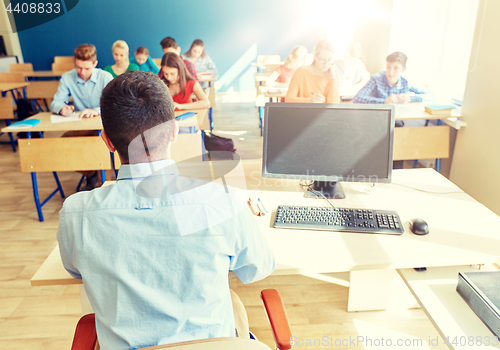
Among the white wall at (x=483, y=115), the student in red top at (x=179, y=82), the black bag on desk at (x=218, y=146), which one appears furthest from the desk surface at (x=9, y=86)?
the white wall at (x=483, y=115)

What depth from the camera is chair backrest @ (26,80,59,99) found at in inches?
231

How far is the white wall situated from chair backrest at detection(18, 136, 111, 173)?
8.76 feet

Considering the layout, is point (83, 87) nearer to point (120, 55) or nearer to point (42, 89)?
point (120, 55)

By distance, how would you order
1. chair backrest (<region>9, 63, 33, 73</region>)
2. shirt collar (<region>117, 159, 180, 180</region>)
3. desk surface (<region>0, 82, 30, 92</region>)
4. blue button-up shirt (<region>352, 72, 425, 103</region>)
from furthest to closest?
chair backrest (<region>9, 63, 33, 73</region>), desk surface (<region>0, 82, 30, 92</region>), blue button-up shirt (<region>352, 72, 425, 103</region>), shirt collar (<region>117, 159, 180, 180</region>)

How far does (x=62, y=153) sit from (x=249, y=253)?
229 cm

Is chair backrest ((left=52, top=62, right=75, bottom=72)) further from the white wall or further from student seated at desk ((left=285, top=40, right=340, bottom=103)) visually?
the white wall

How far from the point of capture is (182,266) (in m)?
0.86

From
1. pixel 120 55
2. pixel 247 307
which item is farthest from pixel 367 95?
pixel 120 55

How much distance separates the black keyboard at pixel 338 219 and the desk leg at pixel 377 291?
1.74 ft

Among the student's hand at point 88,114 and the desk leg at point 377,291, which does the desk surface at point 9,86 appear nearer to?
the student's hand at point 88,114

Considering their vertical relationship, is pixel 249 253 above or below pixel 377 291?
above

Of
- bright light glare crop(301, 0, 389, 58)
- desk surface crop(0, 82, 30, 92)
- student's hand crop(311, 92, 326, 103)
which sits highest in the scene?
bright light glare crop(301, 0, 389, 58)

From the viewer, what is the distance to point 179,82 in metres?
3.48

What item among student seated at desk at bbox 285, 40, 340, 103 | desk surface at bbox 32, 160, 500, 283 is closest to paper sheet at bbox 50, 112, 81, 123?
student seated at desk at bbox 285, 40, 340, 103
